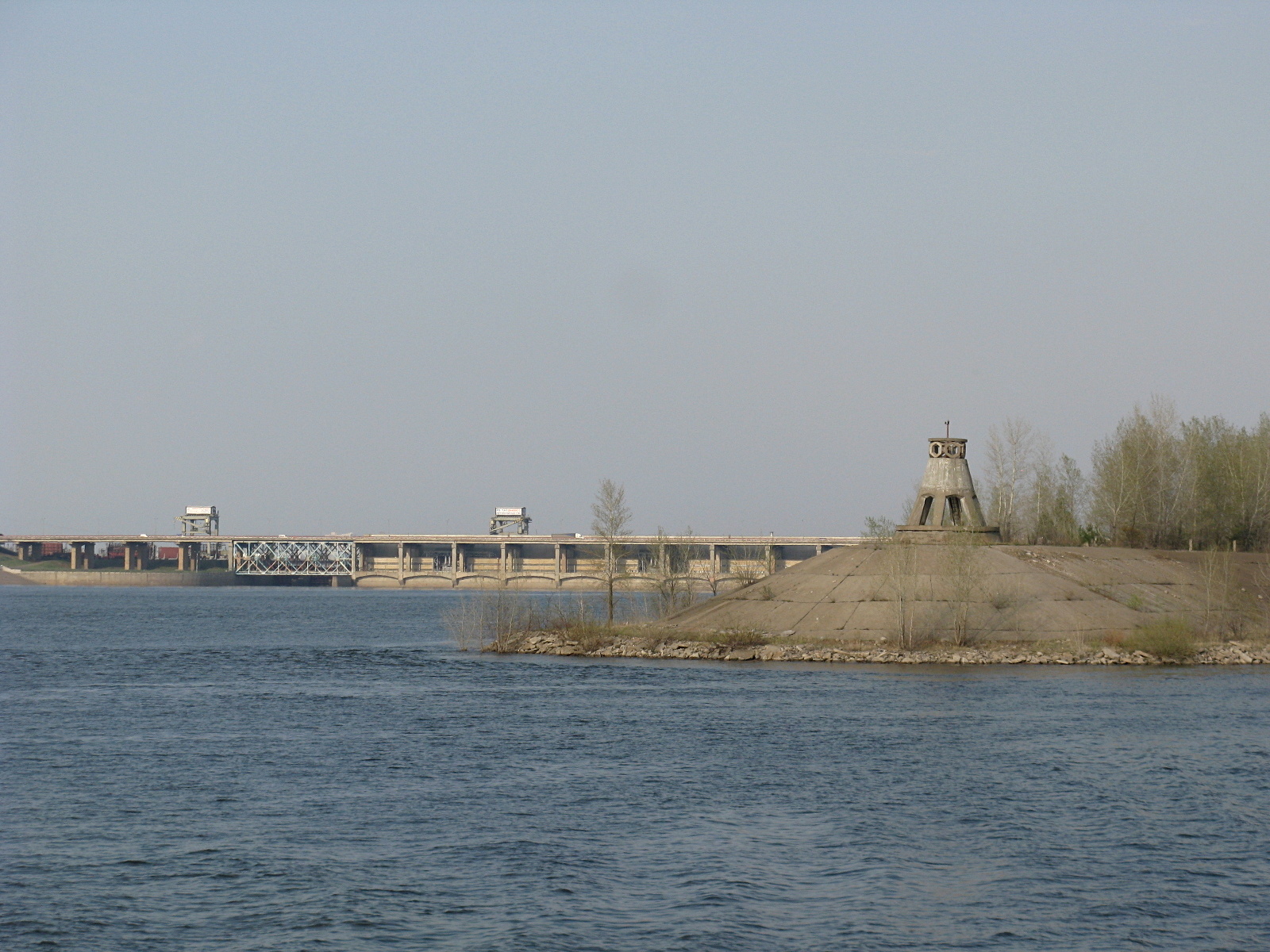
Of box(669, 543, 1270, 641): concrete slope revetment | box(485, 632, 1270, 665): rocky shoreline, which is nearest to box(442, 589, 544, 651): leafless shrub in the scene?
box(485, 632, 1270, 665): rocky shoreline

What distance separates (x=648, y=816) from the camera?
126ft

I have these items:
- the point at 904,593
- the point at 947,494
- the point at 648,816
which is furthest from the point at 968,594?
the point at 648,816

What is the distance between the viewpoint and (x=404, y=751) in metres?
50.3

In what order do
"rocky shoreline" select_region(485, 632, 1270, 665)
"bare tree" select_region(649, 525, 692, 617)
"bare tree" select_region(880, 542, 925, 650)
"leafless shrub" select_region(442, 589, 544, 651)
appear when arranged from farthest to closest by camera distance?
"bare tree" select_region(649, 525, 692, 617) → "leafless shrub" select_region(442, 589, 544, 651) → "bare tree" select_region(880, 542, 925, 650) → "rocky shoreline" select_region(485, 632, 1270, 665)

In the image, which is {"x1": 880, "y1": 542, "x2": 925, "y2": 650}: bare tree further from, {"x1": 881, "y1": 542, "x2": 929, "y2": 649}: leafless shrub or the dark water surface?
the dark water surface

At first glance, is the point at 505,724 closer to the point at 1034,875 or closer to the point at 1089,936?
the point at 1034,875

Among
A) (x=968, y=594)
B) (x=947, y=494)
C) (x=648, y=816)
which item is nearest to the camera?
(x=648, y=816)

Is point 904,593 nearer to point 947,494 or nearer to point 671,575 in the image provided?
point 947,494

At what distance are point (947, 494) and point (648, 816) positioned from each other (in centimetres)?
6529

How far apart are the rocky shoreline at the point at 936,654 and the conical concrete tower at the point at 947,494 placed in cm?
1793

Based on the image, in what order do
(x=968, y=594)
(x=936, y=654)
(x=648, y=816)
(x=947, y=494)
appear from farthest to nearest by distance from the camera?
(x=947, y=494)
(x=968, y=594)
(x=936, y=654)
(x=648, y=816)

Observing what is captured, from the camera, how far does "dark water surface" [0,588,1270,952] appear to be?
2823 centimetres

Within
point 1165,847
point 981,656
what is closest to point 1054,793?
→ point 1165,847

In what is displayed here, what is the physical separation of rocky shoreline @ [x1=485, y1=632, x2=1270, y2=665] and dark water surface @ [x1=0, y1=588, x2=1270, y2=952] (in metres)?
6.84
